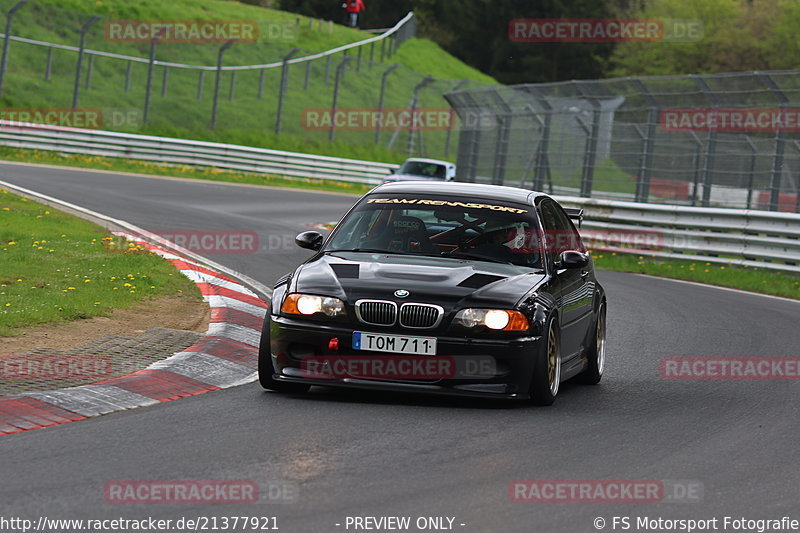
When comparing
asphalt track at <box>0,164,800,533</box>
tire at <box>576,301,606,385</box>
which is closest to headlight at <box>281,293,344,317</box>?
asphalt track at <box>0,164,800,533</box>

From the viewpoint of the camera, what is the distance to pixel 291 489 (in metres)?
5.52

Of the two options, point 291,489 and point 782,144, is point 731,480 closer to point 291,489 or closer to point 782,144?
point 291,489

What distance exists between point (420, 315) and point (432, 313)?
72mm

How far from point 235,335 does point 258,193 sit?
20077 millimetres

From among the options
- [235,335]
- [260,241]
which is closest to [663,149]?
[260,241]

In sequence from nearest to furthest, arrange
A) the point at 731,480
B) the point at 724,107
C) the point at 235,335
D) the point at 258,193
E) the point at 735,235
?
the point at 731,480
the point at 235,335
the point at 735,235
the point at 724,107
the point at 258,193

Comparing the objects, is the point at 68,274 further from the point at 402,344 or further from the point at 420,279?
the point at 402,344

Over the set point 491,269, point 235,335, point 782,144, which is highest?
point 782,144

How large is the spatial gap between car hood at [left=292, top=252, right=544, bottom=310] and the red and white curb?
99 centimetres

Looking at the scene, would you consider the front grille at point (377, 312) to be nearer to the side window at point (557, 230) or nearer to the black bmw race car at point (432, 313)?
the black bmw race car at point (432, 313)

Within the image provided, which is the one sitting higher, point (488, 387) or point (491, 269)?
point (491, 269)

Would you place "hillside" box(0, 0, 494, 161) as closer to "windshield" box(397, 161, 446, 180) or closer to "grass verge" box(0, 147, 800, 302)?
"windshield" box(397, 161, 446, 180)

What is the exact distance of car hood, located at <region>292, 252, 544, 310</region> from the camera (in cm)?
768

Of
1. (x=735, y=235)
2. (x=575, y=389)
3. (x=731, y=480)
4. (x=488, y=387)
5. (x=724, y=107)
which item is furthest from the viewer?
(x=724, y=107)
